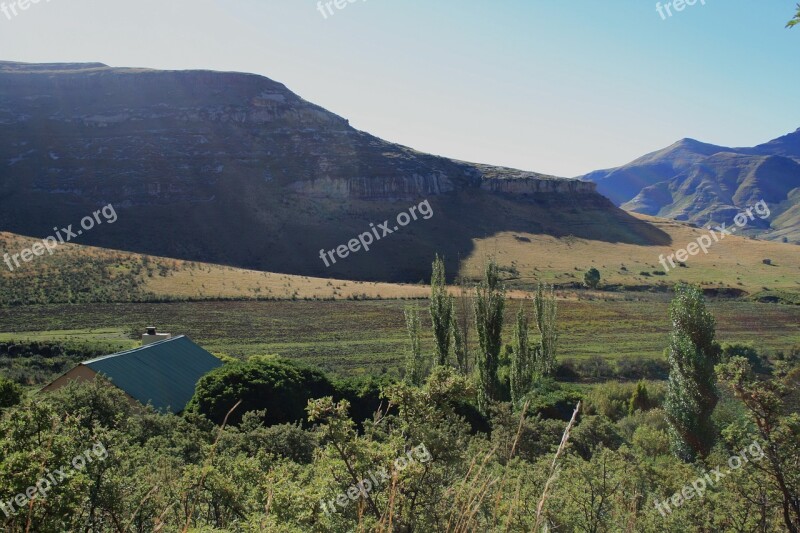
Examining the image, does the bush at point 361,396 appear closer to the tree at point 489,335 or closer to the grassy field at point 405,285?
the tree at point 489,335

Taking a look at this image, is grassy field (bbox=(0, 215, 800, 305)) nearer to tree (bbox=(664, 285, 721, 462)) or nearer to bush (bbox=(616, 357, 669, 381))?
bush (bbox=(616, 357, 669, 381))

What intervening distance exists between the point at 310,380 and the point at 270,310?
121ft

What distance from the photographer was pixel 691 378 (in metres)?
18.2

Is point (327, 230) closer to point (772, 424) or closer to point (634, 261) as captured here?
point (634, 261)

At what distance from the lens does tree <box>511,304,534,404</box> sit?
26.5 metres

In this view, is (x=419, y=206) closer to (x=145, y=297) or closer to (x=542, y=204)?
(x=542, y=204)

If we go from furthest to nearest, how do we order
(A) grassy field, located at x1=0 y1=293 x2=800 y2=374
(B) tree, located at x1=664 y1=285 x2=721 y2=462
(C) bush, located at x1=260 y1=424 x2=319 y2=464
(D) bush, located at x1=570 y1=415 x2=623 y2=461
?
(A) grassy field, located at x1=0 y1=293 x2=800 y2=374
(B) tree, located at x1=664 y1=285 x2=721 y2=462
(D) bush, located at x1=570 y1=415 x2=623 y2=461
(C) bush, located at x1=260 y1=424 x2=319 y2=464

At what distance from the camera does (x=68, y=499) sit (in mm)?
4812

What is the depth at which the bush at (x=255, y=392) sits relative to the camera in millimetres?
20141

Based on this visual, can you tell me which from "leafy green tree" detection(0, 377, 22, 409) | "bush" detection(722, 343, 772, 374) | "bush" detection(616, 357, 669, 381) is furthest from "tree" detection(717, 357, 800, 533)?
"bush" detection(722, 343, 772, 374)

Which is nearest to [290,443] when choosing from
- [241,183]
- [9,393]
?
[9,393]

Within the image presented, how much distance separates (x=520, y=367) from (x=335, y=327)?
27509mm

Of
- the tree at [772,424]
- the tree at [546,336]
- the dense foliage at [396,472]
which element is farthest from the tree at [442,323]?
the tree at [772,424]

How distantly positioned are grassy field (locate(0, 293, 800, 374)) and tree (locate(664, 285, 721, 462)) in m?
18.3
